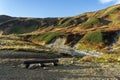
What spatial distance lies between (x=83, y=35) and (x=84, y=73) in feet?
322

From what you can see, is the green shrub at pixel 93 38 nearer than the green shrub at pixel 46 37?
Yes

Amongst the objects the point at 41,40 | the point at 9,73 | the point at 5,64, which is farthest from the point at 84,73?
the point at 41,40

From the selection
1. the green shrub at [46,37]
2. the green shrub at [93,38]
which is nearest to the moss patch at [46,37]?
the green shrub at [46,37]

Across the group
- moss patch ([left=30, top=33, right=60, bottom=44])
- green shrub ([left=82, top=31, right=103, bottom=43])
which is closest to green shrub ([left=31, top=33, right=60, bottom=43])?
moss patch ([left=30, top=33, right=60, bottom=44])

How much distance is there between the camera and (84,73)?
131ft

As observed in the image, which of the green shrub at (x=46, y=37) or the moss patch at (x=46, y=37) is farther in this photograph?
the green shrub at (x=46, y=37)

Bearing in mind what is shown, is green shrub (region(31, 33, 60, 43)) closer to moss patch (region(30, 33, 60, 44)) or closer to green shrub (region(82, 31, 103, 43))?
moss patch (region(30, 33, 60, 44))

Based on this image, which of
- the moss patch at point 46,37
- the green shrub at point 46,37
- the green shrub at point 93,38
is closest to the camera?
the green shrub at point 93,38

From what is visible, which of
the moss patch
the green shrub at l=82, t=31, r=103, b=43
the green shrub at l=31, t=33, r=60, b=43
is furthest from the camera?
the green shrub at l=31, t=33, r=60, b=43

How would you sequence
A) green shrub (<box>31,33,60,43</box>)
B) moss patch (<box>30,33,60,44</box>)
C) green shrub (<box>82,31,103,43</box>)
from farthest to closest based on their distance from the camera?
green shrub (<box>31,33,60,43</box>) < moss patch (<box>30,33,60,44</box>) < green shrub (<box>82,31,103,43</box>)

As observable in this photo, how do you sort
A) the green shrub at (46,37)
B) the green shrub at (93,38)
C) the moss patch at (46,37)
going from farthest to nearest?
1. the green shrub at (46,37)
2. the moss patch at (46,37)
3. the green shrub at (93,38)

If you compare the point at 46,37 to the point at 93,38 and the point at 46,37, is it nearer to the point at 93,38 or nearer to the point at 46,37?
the point at 46,37

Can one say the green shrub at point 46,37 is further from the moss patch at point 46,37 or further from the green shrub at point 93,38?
the green shrub at point 93,38

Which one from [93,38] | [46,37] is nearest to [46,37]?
[46,37]
